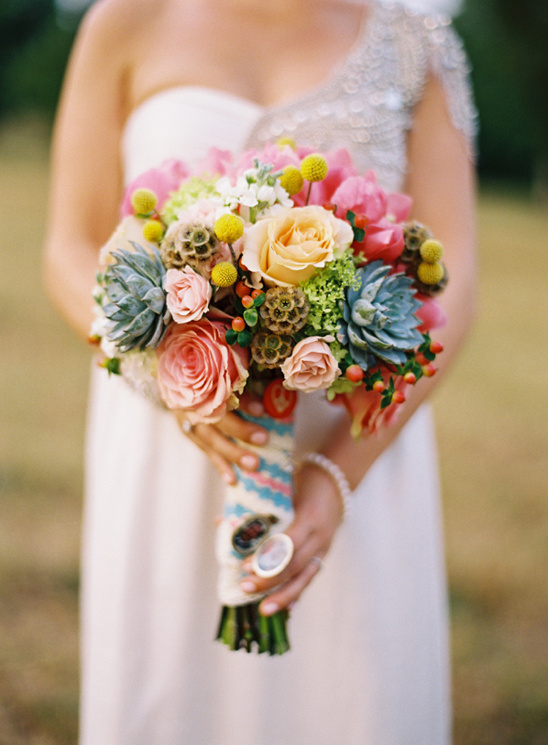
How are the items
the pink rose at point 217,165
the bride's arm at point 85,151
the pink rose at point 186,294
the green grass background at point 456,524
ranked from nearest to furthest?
the pink rose at point 186,294 → the pink rose at point 217,165 → the bride's arm at point 85,151 → the green grass background at point 456,524

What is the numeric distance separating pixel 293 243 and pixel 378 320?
0.68 feet

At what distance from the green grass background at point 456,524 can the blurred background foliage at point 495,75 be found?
534 inches

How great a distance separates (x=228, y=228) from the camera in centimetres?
124

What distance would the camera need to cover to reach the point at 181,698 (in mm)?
1933

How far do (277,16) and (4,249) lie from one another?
11620 mm

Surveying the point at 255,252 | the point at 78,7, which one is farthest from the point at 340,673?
the point at 78,7

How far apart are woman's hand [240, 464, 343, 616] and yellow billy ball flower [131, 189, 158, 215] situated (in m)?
0.71

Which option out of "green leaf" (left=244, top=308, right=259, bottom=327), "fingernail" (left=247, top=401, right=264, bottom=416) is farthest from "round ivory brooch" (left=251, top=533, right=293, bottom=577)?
"green leaf" (left=244, top=308, right=259, bottom=327)

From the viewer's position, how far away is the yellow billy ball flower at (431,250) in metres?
1.37

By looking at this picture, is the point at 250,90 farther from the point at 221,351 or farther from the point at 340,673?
the point at 340,673

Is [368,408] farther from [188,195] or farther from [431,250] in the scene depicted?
[188,195]

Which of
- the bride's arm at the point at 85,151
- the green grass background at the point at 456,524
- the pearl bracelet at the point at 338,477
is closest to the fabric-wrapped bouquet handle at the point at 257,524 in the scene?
the pearl bracelet at the point at 338,477

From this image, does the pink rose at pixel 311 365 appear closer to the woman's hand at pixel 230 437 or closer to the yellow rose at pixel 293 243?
the yellow rose at pixel 293 243

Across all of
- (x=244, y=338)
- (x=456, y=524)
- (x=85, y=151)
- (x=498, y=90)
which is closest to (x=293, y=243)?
(x=244, y=338)
